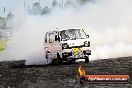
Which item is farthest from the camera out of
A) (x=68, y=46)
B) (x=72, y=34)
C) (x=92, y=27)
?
(x=92, y=27)

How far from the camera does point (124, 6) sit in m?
38.2

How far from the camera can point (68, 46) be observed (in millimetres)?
25406

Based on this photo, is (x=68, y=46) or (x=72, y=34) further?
(x=72, y=34)

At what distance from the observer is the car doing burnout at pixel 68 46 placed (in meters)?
25.3

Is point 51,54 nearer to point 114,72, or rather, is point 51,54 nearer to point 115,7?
point 114,72

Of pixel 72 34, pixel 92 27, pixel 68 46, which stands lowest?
pixel 68 46

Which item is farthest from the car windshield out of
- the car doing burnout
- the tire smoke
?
the tire smoke

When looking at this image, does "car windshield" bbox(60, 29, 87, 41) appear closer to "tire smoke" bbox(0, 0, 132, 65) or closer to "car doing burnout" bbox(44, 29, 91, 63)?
"car doing burnout" bbox(44, 29, 91, 63)

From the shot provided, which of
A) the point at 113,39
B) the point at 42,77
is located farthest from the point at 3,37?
the point at 42,77

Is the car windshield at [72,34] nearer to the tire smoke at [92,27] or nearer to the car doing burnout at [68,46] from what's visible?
the car doing burnout at [68,46]

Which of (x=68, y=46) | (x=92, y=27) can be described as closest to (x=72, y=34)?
(x=68, y=46)

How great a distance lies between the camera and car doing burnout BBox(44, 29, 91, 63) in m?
25.3

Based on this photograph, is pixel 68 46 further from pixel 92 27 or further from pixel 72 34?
pixel 92 27

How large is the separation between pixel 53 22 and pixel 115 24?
6.97 metres
